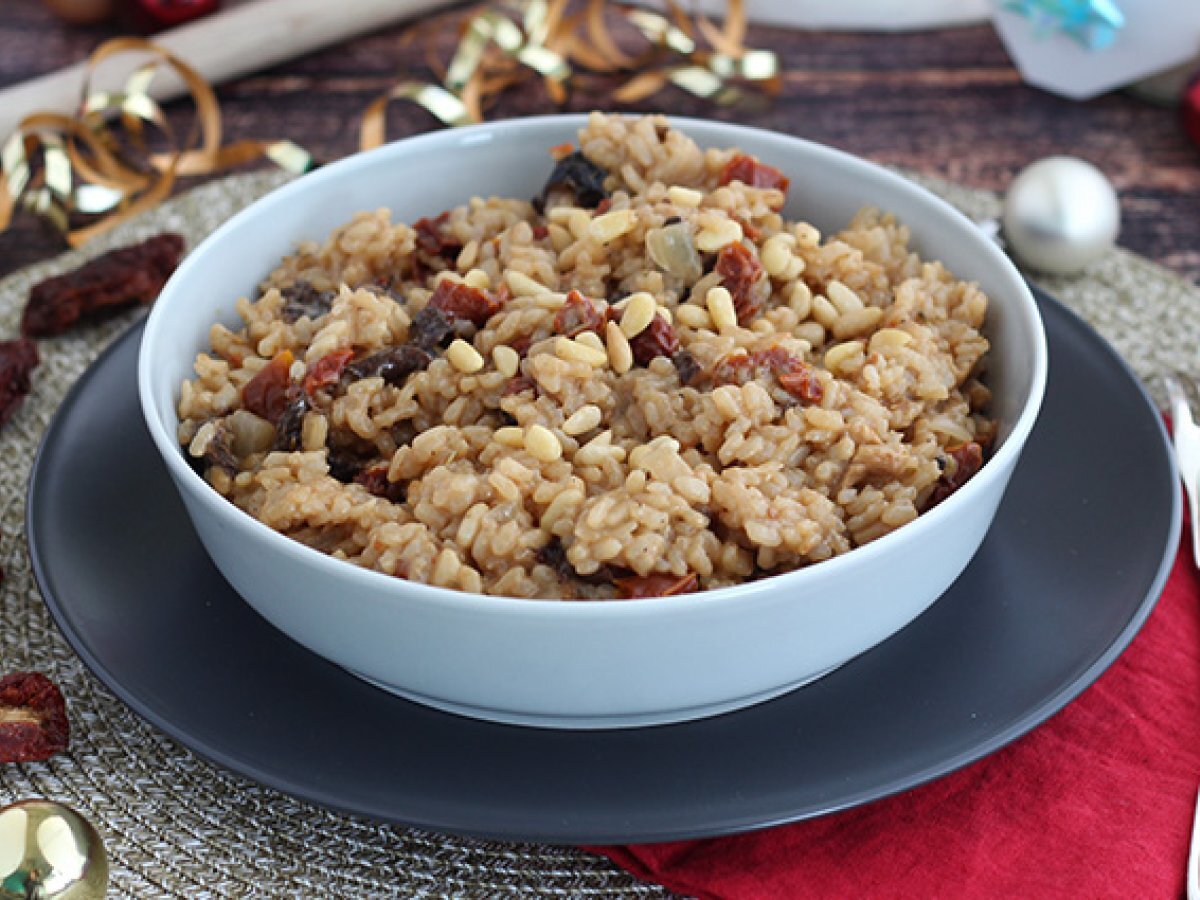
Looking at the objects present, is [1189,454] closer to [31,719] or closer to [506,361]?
[506,361]

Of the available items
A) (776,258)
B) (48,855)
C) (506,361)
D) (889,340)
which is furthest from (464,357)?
(48,855)

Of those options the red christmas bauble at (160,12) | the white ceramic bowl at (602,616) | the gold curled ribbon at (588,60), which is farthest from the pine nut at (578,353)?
the red christmas bauble at (160,12)

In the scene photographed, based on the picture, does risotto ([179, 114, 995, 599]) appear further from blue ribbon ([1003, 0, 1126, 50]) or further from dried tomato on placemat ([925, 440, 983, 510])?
blue ribbon ([1003, 0, 1126, 50])

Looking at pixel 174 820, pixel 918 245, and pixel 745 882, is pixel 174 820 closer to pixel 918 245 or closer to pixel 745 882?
pixel 745 882

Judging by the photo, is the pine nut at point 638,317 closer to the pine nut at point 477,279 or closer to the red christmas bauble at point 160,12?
the pine nut at point 477,279

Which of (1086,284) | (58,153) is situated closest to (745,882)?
(1086,284)

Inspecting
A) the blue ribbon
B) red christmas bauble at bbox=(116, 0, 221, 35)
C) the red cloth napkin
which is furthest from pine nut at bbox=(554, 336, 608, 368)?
red christmas bauble at bbox=(116, 0, 221, 35)
